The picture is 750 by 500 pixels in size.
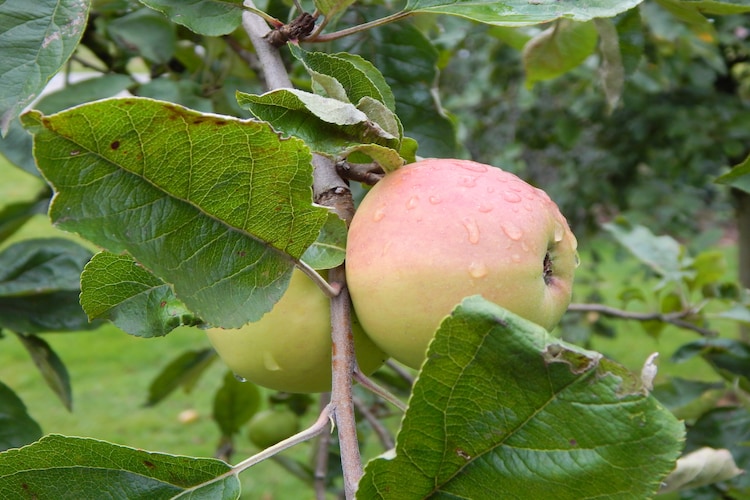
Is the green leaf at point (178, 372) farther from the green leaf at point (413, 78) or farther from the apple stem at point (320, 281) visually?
the apple stem at point (320, 281)

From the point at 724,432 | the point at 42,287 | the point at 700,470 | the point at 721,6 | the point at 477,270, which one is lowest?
the point at 724,432

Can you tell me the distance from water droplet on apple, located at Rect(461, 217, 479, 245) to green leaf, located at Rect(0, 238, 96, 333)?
850mm

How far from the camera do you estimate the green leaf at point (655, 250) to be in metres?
1.82

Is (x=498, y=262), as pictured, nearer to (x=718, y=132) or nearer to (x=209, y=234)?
(x=209, y=234)

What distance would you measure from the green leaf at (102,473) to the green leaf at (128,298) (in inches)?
4.3

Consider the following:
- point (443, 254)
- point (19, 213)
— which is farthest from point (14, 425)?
point (443, 254)

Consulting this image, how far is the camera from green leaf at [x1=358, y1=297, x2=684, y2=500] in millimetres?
504

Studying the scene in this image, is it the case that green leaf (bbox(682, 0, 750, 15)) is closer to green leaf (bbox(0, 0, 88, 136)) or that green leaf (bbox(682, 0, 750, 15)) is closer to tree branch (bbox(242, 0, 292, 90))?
tree branch (bbox(242, 0, 292, 90))

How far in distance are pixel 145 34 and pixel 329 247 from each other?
2.51 feet

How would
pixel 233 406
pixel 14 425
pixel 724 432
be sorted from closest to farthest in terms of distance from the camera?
1. pixel 14 425
2. pixel 724 432
3. pixel 233 406

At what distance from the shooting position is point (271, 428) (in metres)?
1.74

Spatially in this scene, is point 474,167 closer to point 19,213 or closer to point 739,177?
point 739,177

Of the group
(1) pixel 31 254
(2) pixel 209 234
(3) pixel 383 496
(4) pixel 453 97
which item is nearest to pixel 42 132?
(2) pixel 209 234

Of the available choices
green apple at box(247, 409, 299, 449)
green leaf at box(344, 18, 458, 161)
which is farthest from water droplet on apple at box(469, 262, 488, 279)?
green apple at box(247, 409, 299, 449)
